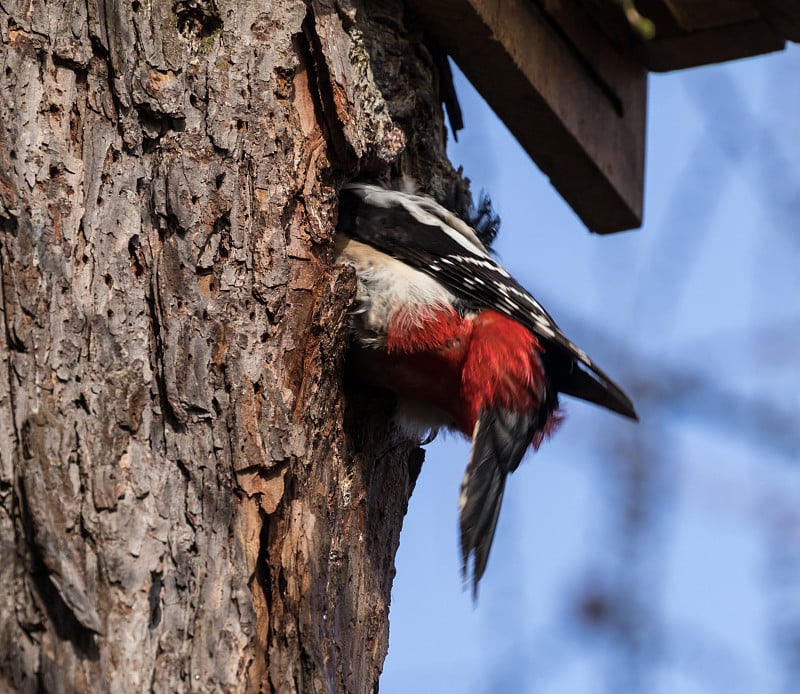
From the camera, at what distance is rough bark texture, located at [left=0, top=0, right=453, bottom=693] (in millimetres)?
2043

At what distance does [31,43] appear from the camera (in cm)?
238

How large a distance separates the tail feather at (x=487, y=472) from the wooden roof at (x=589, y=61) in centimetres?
101

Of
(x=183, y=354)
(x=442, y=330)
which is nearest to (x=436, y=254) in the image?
(x=442, y=330)

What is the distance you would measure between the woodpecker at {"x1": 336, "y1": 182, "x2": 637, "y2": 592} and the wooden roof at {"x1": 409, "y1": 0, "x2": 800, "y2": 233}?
20.3 inches

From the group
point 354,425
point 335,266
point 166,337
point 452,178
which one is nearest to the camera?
point 166,337

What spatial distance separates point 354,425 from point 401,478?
28 centimetres

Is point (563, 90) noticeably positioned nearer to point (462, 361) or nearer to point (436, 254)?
point (436, 254)

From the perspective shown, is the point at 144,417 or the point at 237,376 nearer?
the point at 144,417

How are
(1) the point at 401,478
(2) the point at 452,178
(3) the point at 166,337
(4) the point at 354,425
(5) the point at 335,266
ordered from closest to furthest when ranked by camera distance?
(3) the point at 166,337 → (5) the point at 335,266 → (4) the point at 354,425 → (1) the point at 401,478 → (2) the point at 452,178

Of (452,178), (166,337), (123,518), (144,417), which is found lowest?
(123,518)

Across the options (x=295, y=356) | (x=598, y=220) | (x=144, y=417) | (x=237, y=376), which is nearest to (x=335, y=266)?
(x=295, y=356)

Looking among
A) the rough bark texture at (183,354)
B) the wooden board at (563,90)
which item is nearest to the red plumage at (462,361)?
the rough bark texture at (183,354)

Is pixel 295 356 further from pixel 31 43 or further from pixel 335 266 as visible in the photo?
pixel 31 43

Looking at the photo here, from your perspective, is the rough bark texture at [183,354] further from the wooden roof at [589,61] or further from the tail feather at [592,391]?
the tail feather at [592,391]
